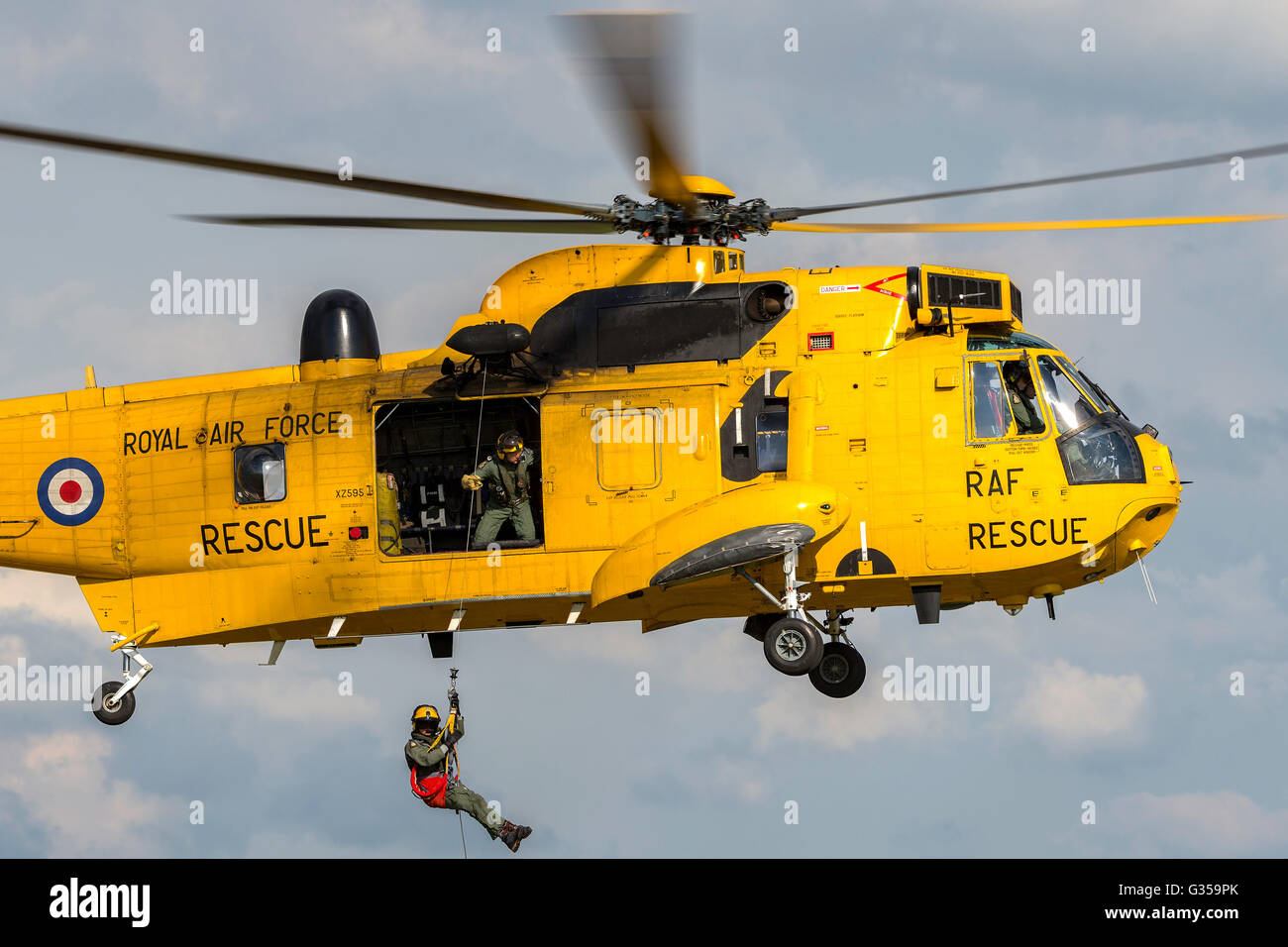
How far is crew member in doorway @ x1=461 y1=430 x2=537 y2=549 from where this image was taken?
64.3 ft

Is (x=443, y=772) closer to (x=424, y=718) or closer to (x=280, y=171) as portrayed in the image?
(x=424, y=718)

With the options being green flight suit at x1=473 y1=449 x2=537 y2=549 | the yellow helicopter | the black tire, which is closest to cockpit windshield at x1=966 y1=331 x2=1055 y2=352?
the yellow helicopter

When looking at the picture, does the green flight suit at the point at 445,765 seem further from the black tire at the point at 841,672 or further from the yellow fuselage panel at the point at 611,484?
the black tire at the point at 841,672

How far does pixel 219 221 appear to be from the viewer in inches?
739

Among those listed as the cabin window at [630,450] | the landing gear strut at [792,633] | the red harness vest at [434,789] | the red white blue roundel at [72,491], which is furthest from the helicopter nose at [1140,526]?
the red white blue roundel at [72,491]

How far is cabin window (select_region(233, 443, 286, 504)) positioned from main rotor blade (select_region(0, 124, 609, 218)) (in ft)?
12.1

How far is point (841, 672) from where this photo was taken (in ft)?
69.8

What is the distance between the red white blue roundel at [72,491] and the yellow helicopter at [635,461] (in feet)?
0.11

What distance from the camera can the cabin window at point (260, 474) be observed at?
20.4 metres

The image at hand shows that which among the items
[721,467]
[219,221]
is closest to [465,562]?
[721,467]

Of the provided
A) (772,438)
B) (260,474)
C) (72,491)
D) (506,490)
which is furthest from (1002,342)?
(72,491)

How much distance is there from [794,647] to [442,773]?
13.0 feet
